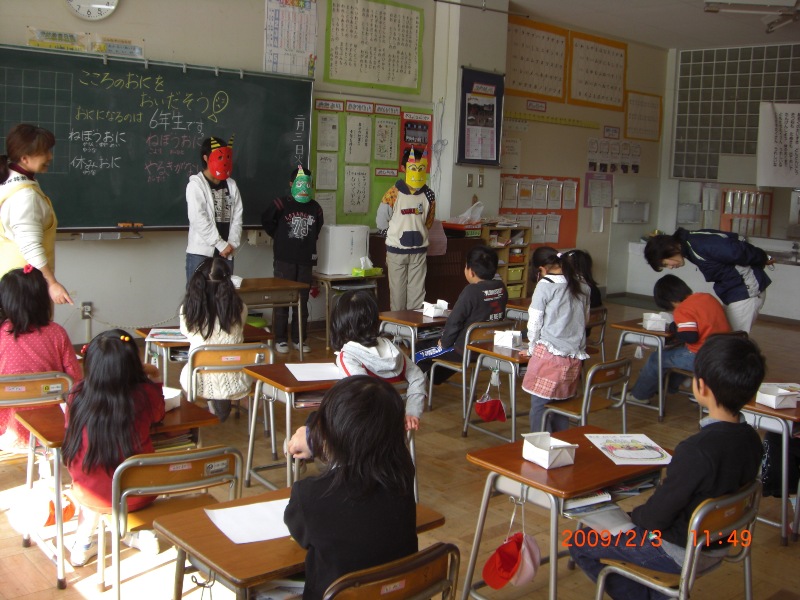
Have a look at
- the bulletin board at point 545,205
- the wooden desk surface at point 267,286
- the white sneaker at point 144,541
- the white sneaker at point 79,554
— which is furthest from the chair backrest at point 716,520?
the bulletin board at point 545,205

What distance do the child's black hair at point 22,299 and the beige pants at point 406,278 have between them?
385cm

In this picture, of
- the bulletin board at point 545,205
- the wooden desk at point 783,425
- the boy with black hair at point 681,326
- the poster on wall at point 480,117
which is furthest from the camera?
the bulletin board at point 545,205

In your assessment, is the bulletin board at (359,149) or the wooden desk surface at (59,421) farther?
the bulletin board at (359,149)

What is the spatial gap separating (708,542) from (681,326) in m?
2.76

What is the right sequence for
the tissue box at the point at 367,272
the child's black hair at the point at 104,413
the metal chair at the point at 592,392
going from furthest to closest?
the tissue box at the point at 367,272
the metal chair at the point at 592,392
the child's black hair at the point at 104,413

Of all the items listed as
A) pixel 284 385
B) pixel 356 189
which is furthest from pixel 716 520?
pixel 356 189

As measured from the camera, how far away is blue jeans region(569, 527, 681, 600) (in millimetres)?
2191

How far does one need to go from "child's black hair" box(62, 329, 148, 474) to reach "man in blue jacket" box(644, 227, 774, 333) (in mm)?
3320

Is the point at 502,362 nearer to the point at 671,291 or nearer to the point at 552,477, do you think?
the point at 671,291

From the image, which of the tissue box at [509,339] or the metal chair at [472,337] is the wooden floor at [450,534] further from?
the tissue box at [509,339]

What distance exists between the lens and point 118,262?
19.2 feet

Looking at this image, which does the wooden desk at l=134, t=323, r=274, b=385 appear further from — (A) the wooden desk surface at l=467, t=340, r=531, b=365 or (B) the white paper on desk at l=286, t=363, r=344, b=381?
(A) the wooden desk surface at l=467, t=340, r=531, b=365

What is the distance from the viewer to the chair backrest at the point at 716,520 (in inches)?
80.3

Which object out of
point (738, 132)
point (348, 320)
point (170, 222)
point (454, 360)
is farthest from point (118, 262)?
point (738, 132)
